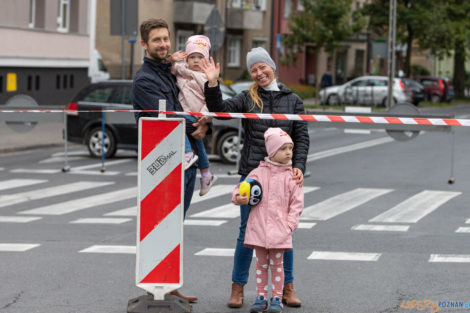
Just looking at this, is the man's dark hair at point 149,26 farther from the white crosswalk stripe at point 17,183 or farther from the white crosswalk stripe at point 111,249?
the white crosswalk stripe at point 17,183

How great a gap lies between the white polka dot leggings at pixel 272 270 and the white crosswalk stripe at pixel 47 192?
6686 mm

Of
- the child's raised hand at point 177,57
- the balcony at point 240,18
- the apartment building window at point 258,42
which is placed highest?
the balcony at point 240,18

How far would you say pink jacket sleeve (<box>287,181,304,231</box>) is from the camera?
6.78 m

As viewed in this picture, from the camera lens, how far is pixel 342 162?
19.1 metres

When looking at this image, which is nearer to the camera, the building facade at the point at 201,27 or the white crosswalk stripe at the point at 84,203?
the white crosswalk stripe at the point at 84,203

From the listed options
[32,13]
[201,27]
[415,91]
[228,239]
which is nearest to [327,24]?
[415,91]

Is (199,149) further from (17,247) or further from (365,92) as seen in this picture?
(365,92)

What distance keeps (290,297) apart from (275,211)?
2.46ft

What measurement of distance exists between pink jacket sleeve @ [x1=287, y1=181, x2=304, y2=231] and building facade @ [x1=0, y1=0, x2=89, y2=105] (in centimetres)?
2399

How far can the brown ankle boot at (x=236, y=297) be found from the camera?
709 cm

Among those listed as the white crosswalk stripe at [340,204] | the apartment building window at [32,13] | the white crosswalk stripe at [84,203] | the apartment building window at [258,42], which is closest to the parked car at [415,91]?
the apartment building window at [258,42]

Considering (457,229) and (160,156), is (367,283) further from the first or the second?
(457,229)

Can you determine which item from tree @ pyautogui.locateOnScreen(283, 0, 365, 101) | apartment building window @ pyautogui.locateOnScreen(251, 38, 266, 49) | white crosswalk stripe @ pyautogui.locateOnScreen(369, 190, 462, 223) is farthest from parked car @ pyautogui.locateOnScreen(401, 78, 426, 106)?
white crosswalk stripe @ pyautogui.locateOnScreen(369, 190, 462, 223)

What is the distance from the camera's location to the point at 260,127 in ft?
23.2
